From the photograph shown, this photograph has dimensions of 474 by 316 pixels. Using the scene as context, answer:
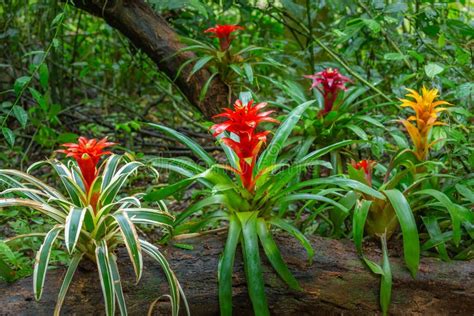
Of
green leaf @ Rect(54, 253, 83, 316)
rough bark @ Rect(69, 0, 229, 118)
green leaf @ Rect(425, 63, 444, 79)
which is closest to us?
green leaf @ Rect(54, 253, 83, 316)

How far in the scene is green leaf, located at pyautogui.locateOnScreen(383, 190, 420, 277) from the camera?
1.79 meters

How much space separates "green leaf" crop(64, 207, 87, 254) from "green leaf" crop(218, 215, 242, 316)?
0.46 meters

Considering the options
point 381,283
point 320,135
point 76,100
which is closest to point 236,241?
point 381,283

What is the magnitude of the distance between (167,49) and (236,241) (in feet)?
4.44

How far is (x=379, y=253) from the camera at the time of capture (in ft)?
6.55

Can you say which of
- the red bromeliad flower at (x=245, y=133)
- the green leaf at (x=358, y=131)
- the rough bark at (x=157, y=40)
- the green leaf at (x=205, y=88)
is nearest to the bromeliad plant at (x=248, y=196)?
the red bromeliad flower at (x=245, y=133)

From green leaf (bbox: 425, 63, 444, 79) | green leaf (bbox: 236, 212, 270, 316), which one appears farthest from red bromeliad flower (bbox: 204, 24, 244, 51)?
green leaf (bbox: 236, 212, 270, 316)

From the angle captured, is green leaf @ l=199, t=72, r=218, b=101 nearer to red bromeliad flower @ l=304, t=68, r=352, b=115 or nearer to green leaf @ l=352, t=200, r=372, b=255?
red bromeliad flower @ l=304, t=68, r=352, b=115

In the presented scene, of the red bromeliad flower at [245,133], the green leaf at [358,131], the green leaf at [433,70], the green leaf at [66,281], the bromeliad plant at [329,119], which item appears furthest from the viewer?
the bromeliad plant at [329,119]

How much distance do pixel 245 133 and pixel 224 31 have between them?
987mm

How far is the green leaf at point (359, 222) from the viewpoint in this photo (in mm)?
1842

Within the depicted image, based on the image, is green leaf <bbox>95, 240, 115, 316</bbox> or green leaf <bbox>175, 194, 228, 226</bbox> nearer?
green leaf <bbox>95, 240, 115, 316</bbox>

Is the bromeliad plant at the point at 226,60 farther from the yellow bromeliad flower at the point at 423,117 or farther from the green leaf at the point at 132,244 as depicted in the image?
the green leaf at the point at 132,244

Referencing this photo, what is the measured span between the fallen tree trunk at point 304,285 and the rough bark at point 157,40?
39.8 inches
